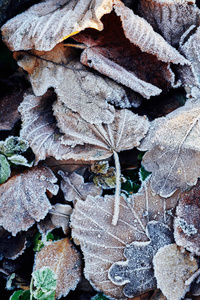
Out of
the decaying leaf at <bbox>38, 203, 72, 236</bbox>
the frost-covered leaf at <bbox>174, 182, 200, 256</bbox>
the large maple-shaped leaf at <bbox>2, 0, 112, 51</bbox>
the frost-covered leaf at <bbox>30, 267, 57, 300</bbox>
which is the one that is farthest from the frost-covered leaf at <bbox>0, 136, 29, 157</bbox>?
the frost-covered leaf at <bbox>174, 182, 200, 256</bbox>

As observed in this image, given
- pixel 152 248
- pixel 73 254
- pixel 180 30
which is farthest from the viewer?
pixel 180 30

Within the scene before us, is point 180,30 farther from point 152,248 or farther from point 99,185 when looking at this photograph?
point 152,248

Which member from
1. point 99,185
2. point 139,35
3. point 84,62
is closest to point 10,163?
point 99,185

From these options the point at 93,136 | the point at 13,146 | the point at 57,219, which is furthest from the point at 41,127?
the point at 57,219

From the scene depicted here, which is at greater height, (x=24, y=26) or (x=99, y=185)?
(x=24, y=26)

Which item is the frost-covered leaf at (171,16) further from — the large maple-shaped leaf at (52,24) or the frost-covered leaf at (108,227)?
the frost-covered leaf at (108,227)

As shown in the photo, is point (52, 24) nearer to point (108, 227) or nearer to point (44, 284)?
point (108, 227)

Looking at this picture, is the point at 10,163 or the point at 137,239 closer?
the point at 137,239
